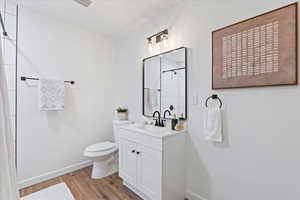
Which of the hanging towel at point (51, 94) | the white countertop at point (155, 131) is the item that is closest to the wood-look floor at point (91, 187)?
the white countertop at point (155, 131)

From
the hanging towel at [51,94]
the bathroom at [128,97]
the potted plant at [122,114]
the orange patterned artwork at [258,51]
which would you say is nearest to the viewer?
the orange patterned artwork at [258,51]

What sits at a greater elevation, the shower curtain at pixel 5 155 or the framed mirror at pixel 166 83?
the framed mirror at pixel 166 83

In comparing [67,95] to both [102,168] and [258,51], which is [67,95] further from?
[258,51]

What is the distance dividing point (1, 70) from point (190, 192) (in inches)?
79.8

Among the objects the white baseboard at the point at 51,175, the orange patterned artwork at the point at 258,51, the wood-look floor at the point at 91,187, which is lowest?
the wood-look floor at the point at 91,187

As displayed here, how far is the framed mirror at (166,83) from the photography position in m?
1.90

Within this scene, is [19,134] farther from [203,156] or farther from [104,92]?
[203,156]

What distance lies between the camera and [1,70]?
593 millimetres

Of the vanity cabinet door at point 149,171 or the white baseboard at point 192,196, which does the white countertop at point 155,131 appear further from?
the white baseboard at point 192,196

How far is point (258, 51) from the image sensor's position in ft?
4.23

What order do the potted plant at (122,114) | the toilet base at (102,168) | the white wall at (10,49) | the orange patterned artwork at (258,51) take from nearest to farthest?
1. the orange patterned artwork at (258,51)
2. the white wall at (10,49)
3. the toilet base at (102,168)
4. the potted plant at (122,114)

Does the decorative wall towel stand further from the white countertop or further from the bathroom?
the white countertop

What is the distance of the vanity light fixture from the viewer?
206 centimetres

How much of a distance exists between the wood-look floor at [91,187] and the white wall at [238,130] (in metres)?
0.90
